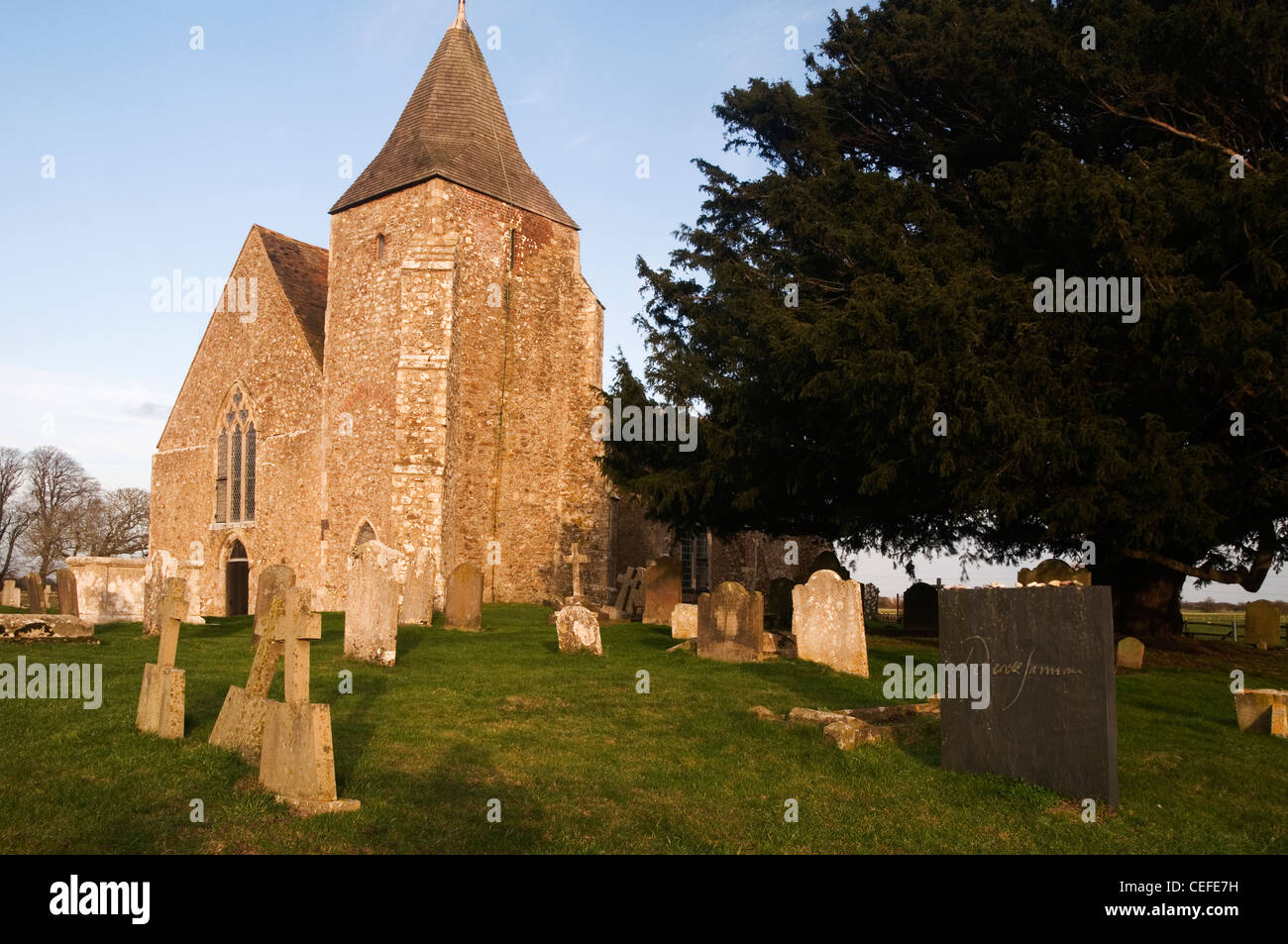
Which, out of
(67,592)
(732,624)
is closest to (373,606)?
(732,624)

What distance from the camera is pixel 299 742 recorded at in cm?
570

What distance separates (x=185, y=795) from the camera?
573 centimetres

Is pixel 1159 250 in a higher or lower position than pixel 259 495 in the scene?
higher

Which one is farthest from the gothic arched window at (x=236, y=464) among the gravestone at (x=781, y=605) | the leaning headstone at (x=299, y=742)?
the leaning headstone at (x=299, y=742)

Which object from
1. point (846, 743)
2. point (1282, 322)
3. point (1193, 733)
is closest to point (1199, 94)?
point (1282, 322)

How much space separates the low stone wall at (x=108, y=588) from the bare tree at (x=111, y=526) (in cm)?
3355

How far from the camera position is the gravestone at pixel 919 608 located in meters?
20.3

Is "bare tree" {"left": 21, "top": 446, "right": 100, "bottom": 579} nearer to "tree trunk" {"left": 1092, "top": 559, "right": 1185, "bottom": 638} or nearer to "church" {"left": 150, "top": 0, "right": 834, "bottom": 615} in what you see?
"church" {"left": 150, "top": 0, "right": 834, "bottom": 615}

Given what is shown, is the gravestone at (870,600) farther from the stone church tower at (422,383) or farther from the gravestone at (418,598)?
the gravestone at (418,598)

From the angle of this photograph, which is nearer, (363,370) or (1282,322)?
(1282,322)

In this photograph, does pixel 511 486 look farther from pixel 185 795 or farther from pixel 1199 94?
pixel 185 795

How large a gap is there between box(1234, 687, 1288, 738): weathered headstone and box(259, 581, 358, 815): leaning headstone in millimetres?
8256

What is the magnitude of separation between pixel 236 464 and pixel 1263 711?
25.6 m

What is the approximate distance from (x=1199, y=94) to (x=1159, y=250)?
387cm
